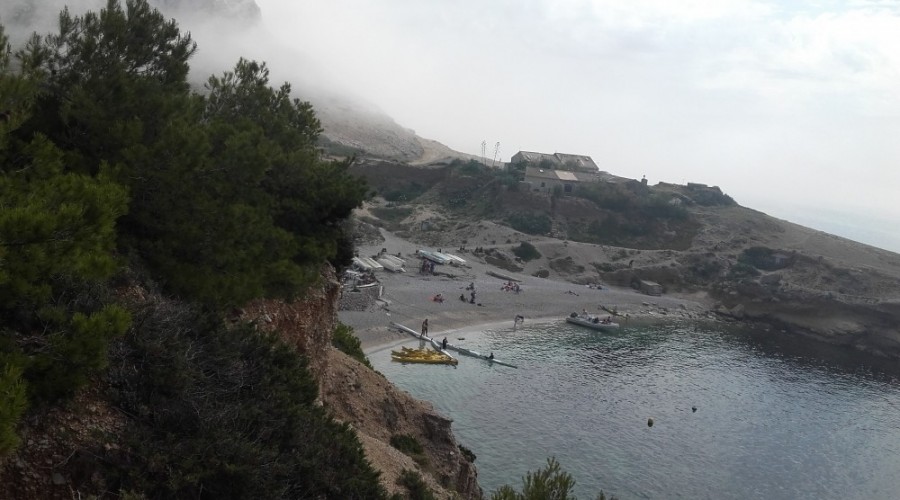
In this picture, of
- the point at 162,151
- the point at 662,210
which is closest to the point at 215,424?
the point at 162,151

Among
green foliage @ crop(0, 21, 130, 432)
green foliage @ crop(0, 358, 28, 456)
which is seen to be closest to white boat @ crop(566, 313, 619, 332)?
green foliage @ crop(0, 21, 130, 432)

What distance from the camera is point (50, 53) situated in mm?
11664

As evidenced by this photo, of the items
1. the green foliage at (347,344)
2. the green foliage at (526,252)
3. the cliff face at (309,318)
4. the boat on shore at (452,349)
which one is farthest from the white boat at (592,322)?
the cliff face at (309,318)

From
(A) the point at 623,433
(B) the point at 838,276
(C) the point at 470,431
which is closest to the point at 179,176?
(C) the point at 470,431

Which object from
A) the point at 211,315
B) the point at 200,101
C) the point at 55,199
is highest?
the point at 200,101

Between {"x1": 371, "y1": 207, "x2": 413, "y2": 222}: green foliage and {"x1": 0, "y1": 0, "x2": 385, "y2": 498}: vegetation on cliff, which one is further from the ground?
{"x1": 0, "y1": 0, "x2": 385, "y2": 498}: vegetation on cliff

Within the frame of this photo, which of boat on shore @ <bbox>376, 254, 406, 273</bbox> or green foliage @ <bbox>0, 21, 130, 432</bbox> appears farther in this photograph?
boat on shore @ <bbox>376, 254, 406, 273</bbox>

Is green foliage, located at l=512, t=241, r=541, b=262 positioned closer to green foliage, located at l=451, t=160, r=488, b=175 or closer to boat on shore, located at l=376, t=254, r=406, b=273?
boat on shore, located at l=376, t=254, r=406, b=273

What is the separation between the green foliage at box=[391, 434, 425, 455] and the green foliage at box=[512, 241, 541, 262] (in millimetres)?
53773

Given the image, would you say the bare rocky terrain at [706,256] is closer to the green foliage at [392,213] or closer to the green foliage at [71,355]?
the green foliage at [392,213]

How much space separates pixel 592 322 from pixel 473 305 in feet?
34.0

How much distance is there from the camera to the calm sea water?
27750mm

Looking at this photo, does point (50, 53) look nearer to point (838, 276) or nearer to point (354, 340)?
point (354, 340)

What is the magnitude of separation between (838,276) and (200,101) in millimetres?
74816
